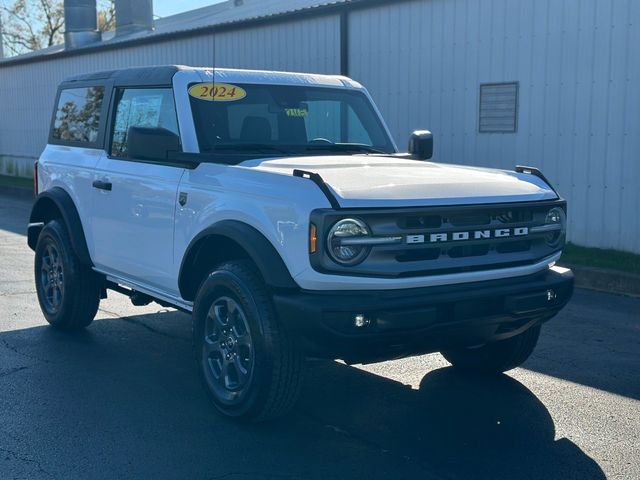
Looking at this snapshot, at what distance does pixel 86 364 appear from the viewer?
6.18m

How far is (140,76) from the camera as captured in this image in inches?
251

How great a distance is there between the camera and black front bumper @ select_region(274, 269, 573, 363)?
4301 mm

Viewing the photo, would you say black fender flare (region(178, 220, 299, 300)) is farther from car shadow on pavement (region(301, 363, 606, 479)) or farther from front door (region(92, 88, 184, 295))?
car shadow on pavement (region(301, 363, 606, 479))

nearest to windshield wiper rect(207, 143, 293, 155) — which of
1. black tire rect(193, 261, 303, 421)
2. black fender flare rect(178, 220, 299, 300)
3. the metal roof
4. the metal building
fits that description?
black fender flare rect(178, 220, 299, 300)

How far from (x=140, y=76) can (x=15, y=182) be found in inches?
724

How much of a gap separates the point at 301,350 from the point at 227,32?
13443mm

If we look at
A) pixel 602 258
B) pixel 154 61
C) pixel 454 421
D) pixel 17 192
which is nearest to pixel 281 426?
pixel 454 421

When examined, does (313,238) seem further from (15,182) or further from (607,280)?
(15,182)

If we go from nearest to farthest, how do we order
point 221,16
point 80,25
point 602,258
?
1. point 602,258
2. point 221,16
3. point 80,25

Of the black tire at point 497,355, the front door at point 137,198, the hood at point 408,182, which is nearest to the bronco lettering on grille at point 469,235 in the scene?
the hood at point 408,182

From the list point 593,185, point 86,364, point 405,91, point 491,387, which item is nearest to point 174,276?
point 86,364

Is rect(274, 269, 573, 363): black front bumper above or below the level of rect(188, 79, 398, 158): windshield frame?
below

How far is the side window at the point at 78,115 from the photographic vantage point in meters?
6.87

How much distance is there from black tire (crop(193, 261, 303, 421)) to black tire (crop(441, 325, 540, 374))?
4.58 feet
